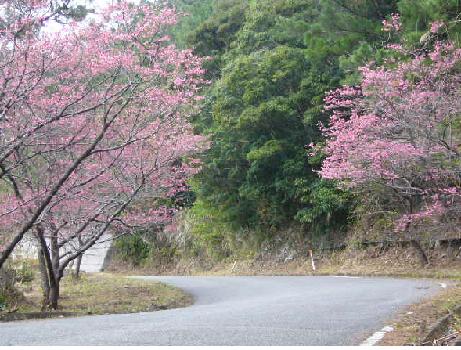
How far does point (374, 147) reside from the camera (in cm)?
1368

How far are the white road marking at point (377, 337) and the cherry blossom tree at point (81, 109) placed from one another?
16.2ft

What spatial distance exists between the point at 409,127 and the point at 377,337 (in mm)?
7646

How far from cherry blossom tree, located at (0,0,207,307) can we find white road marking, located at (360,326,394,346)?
4.95 m

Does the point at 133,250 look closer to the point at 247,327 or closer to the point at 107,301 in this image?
the point at 107,301

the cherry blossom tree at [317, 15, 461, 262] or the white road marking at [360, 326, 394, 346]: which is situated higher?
the cherry blossom tree at [317, 15, 461, 262]

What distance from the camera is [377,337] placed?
554 centimetres

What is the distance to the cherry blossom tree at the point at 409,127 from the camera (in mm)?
11883

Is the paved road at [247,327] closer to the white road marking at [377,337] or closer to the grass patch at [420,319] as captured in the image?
the white road marking at [377,337]

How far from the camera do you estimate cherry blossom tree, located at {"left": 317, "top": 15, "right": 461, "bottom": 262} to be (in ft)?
39.0

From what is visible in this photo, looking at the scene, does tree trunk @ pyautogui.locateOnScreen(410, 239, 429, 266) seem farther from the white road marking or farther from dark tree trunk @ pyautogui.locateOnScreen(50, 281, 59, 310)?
the white road marking

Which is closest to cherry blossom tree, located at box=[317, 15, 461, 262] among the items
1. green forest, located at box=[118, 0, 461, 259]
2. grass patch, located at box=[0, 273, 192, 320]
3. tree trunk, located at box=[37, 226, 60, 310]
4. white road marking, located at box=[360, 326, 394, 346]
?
green forest, located at box=[118, 0, 461, 259]

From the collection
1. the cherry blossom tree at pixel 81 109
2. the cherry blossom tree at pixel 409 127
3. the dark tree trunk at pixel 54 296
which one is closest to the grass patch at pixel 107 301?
the dark tree trunk at pixel 54 296

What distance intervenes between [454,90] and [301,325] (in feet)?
27.5

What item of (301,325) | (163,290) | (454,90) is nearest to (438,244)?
(454,90)
